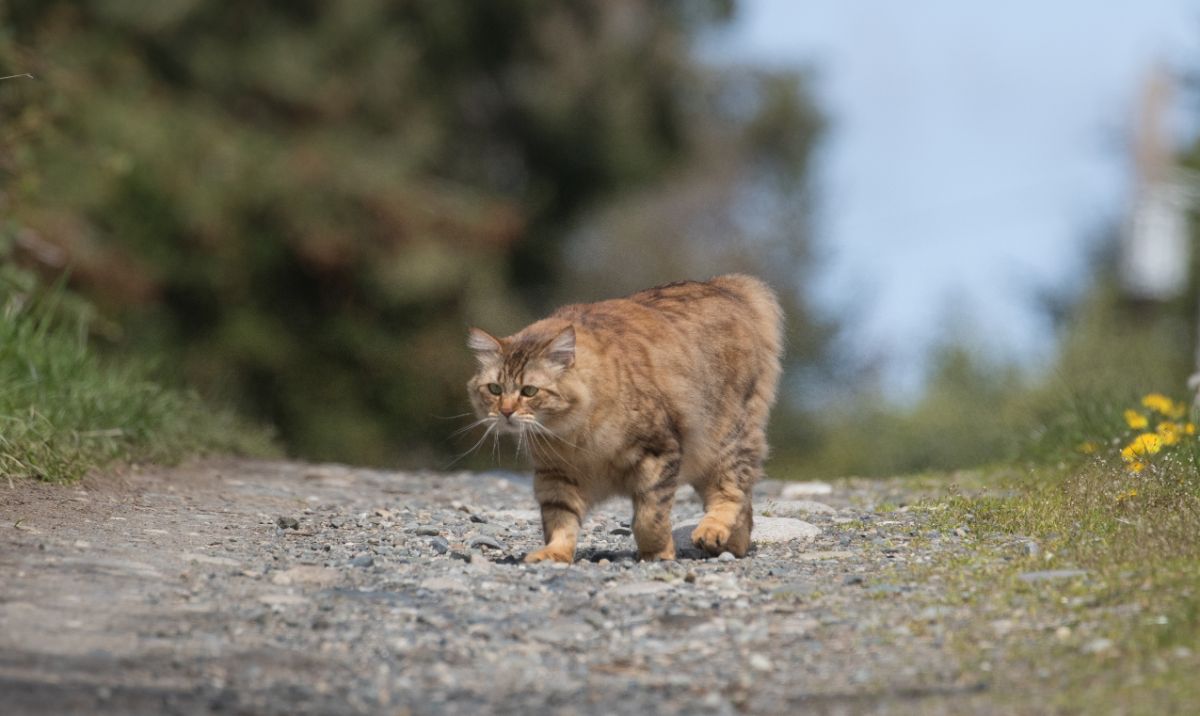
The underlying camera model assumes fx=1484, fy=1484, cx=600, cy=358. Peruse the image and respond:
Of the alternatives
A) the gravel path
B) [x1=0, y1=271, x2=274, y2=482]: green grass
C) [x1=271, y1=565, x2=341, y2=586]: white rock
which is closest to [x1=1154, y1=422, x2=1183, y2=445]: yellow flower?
the gravel path

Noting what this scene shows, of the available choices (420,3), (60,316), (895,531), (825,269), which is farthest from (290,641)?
(825,269)

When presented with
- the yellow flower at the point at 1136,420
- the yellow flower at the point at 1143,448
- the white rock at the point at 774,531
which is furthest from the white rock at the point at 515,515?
the yellow flower at the point at 1136,420

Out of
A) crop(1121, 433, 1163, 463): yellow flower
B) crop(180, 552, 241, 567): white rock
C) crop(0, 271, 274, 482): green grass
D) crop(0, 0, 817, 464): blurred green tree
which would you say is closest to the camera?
crop(180, 552, 241, 567): white rock

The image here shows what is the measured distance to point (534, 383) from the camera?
541 centimetres

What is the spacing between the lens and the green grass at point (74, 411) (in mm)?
6645

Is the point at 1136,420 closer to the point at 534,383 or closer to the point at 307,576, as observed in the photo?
the point at 534,383

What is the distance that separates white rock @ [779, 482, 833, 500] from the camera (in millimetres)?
8398

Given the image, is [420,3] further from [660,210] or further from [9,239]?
[9,239]

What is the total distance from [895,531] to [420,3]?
16302 mm

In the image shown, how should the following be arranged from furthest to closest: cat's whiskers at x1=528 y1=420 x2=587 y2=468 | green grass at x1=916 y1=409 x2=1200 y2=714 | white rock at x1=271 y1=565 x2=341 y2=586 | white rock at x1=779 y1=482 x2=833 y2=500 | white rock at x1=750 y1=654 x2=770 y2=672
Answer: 1. white rock at x1=779 y1=482 x2=833 y2=500
2. cat's whiskers at x1=528 y1=420 x2=587 y2=468
3. white rock at x1=271 y1=565 x2=341 y2=586
4. white rock at x1=750 y1=654 x2=770 y2=672
5. green grass at x1=916 y1=409 x2=1200 y2=714

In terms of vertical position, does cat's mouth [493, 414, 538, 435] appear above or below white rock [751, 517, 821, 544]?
above

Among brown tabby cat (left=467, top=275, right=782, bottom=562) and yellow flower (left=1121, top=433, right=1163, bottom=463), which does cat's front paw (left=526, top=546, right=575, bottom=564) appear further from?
yellow flower (left=1121, top=433, right=1163, bottom=463)

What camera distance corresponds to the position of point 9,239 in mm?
8945

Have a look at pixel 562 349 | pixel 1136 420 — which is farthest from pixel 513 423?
pixel 1136 420
